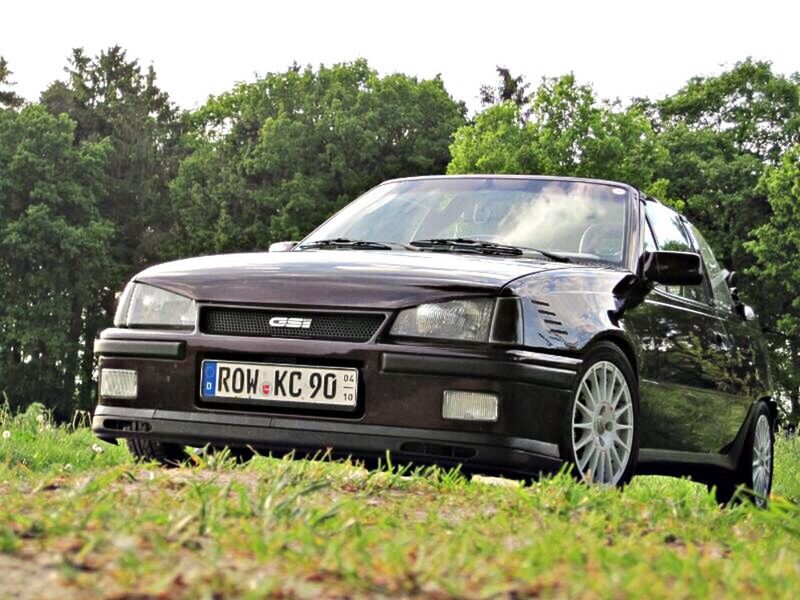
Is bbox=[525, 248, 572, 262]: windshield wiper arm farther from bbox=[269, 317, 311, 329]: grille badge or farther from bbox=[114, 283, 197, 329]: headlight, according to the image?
bbox=[114, 283, 197, 329]: headlight

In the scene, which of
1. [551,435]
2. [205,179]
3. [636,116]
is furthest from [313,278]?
[205,179]

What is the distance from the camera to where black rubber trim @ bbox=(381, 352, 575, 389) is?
223 inches

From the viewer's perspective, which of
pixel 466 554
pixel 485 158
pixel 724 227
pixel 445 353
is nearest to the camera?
pixel 466 554

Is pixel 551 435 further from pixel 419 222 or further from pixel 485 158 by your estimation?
pixel 485 158

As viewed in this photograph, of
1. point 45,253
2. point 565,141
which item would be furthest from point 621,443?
point 45,253

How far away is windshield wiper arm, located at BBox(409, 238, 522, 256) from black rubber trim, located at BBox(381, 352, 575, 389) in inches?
46.8

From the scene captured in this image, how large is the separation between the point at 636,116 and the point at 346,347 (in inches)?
1606

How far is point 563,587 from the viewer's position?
3115 millimetres

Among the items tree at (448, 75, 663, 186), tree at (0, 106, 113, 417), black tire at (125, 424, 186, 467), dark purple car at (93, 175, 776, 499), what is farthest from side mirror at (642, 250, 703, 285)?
tree at (0, 106, 113, 417)

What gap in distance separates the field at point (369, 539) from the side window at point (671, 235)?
7.67 ft

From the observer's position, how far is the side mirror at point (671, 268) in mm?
6941

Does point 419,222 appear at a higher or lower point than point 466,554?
higher

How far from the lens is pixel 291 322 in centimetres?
600

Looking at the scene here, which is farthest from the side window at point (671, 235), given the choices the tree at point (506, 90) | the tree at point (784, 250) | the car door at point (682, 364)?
the tree at point (506, 90)
